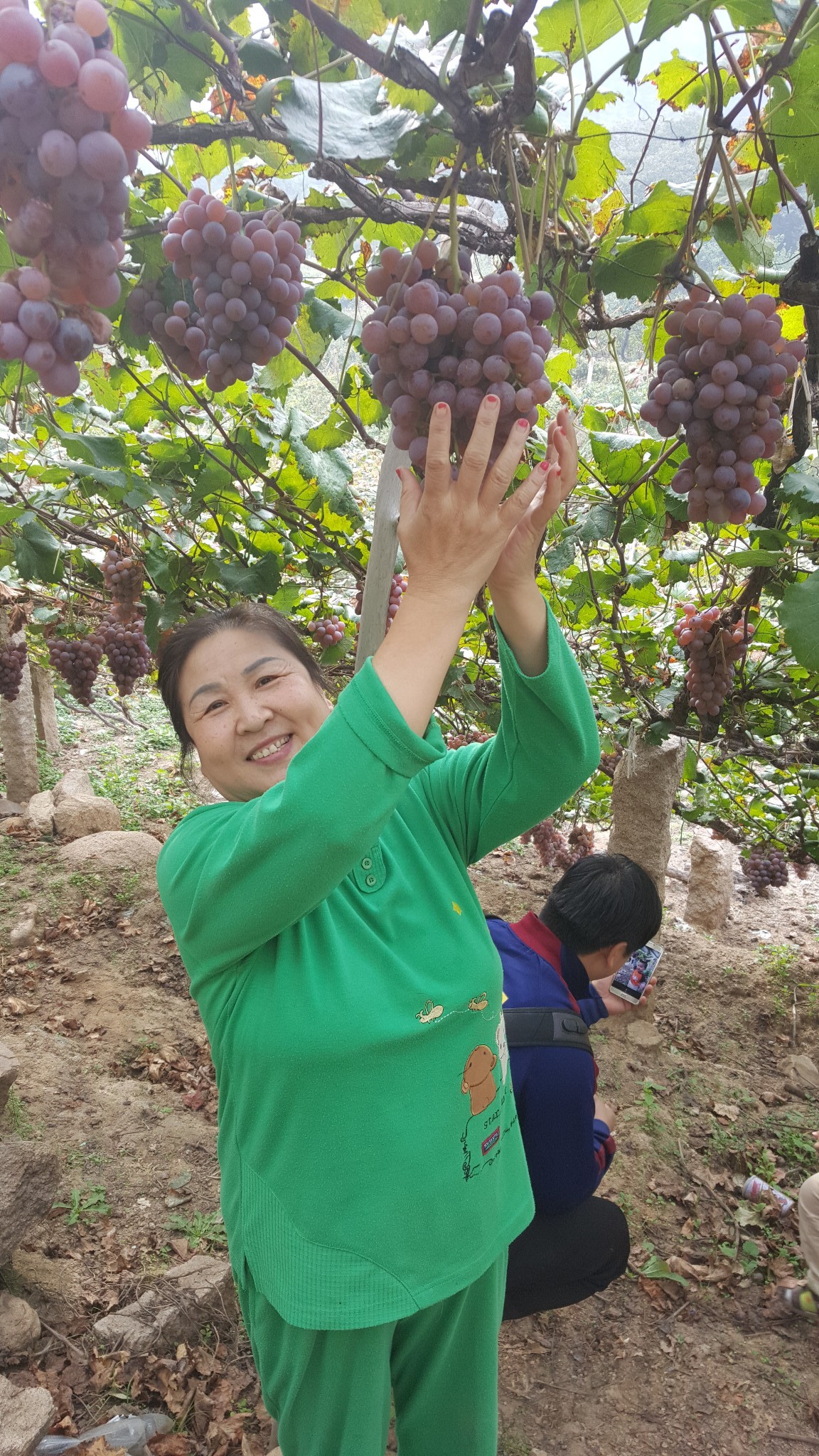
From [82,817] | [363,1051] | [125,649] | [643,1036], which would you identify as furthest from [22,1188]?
[82,817]

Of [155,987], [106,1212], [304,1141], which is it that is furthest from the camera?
[155,987]

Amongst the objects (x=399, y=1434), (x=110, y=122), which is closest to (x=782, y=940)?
(x=399, y=1434)

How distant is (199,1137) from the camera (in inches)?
146

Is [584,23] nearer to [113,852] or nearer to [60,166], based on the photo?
[60,166]

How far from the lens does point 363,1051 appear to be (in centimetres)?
119

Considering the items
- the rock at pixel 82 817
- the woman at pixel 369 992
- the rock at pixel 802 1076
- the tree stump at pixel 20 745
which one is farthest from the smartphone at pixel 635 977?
the tree stump at pixel 20 745

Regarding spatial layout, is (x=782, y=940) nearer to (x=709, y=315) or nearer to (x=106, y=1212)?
(x=106, y=1212)

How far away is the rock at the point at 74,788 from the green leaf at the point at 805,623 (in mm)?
6927

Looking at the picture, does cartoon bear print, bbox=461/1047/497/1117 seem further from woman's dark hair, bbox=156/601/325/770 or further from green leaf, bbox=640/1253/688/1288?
green leaf, bbox=640/1253/688/1288

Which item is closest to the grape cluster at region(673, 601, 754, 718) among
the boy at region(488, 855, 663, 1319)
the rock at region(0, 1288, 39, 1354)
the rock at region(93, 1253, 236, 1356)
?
the boy at region(488, 855, 663, 1319)

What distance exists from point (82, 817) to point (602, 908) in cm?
597

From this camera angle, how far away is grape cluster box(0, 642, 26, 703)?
5.48 meters

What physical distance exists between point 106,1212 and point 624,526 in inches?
121

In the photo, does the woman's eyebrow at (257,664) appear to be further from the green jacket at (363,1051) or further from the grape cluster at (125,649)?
the grape cluster at (125,649)
